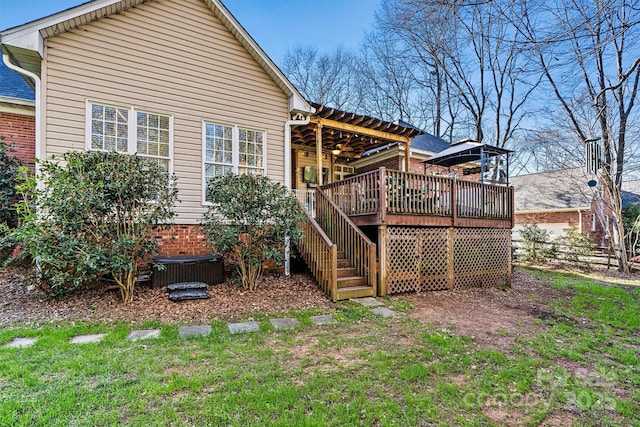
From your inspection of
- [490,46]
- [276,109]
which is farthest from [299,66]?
[276,109]

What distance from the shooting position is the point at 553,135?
14336 mm

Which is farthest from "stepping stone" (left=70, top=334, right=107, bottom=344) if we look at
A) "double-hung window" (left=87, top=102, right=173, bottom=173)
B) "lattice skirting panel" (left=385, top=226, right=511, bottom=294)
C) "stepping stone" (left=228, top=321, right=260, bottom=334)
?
"lattice skirting panel" (left=385, top=226, right=511, bottom=294)

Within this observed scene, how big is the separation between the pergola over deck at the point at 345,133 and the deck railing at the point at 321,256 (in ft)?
6.92

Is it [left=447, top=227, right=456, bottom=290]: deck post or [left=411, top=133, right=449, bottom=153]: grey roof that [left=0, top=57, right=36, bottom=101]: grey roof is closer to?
[left=447, top=227, right=456, bottom=290]: deck post

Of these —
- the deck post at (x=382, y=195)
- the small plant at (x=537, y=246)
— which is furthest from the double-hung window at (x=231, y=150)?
the small plant at (x=537, y=246)

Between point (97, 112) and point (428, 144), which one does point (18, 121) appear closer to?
point (97, 112)

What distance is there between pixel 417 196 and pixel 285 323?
14.2 feet

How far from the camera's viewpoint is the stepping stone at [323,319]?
4959 mm

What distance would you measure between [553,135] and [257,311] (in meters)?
15.7

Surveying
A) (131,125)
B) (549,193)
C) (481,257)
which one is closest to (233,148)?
(131,125)

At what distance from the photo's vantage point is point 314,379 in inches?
121

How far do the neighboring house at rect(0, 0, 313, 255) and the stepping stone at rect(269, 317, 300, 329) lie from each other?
3.19 meters

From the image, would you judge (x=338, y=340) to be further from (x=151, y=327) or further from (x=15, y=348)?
(x=15, y=348)

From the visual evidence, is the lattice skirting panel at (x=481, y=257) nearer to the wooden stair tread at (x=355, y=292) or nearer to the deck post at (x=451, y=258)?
the deck post at (x=451, y=258)
